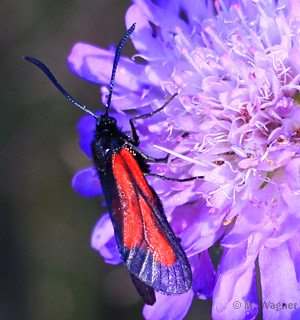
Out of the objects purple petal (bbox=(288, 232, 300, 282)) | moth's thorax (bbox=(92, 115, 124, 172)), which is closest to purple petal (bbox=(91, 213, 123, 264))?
moth's thorax (bbox=(92, 115, 124, 172))

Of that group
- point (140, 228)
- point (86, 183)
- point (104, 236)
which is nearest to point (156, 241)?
point (140, 228)

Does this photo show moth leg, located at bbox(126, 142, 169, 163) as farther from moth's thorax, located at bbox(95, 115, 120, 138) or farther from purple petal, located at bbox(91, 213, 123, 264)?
purple petal, located at bbox(91, 213, 123, 264)

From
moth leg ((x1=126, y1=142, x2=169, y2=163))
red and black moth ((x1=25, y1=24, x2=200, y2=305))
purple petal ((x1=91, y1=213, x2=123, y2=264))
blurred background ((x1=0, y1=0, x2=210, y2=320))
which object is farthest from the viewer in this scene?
blurred background ((x1=0, y1=0, x2=210, y2=320))

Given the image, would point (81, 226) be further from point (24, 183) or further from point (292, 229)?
point (292, 229)

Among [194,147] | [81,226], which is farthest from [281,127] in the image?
[81,226]

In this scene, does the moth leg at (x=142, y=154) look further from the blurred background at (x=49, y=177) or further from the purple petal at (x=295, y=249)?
the blurred background at (x=49, y=177)

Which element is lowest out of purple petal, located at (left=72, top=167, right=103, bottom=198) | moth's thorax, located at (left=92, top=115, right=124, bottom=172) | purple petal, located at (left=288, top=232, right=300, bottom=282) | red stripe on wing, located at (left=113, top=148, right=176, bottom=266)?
purple petal, located at (left=288, top=232, right=300, bottom=282)

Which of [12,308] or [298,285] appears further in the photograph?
[12,308]
